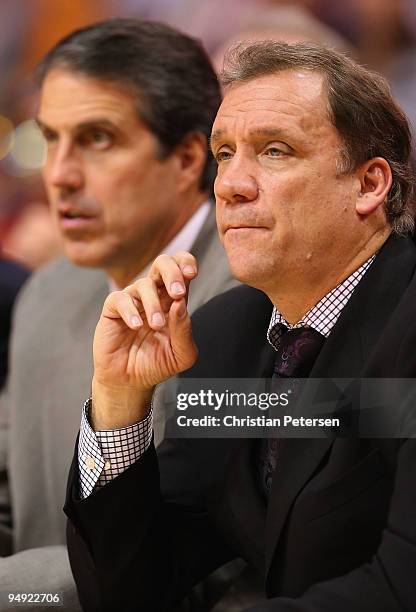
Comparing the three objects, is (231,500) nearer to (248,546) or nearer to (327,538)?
(248,546)

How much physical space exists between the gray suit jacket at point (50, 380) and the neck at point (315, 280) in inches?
8.5

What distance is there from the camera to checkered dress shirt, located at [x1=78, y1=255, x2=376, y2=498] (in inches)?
50.3

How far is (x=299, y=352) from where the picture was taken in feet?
4.22

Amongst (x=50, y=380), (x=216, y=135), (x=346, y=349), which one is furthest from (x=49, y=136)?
(x=346, y=349)

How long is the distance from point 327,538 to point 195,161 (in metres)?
0.92

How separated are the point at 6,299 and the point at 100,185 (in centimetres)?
53

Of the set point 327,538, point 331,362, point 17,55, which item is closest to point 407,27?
point 17,55

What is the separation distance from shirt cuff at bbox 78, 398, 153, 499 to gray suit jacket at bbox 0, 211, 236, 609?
20cm

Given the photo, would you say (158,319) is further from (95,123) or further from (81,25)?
(81,25)

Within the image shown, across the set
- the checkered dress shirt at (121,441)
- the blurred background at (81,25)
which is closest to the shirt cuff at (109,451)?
the checkered dress shirt at (121,441)

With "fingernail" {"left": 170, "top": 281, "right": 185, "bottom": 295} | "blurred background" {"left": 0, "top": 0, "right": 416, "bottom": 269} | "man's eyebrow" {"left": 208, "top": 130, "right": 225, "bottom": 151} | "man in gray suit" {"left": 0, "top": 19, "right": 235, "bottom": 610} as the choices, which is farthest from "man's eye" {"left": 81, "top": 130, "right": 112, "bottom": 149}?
"fingernail" {"left": 170, "top": 281, "right": 185, "bottom": 295}

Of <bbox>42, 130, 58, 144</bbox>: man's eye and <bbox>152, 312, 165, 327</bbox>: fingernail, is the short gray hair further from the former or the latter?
<bbox>42, 130, 58, 144</bbox>: man's eye

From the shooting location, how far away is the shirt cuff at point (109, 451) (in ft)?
4.35

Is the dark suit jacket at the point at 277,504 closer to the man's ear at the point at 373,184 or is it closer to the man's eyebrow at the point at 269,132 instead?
the man's ear at the point at 373,184
